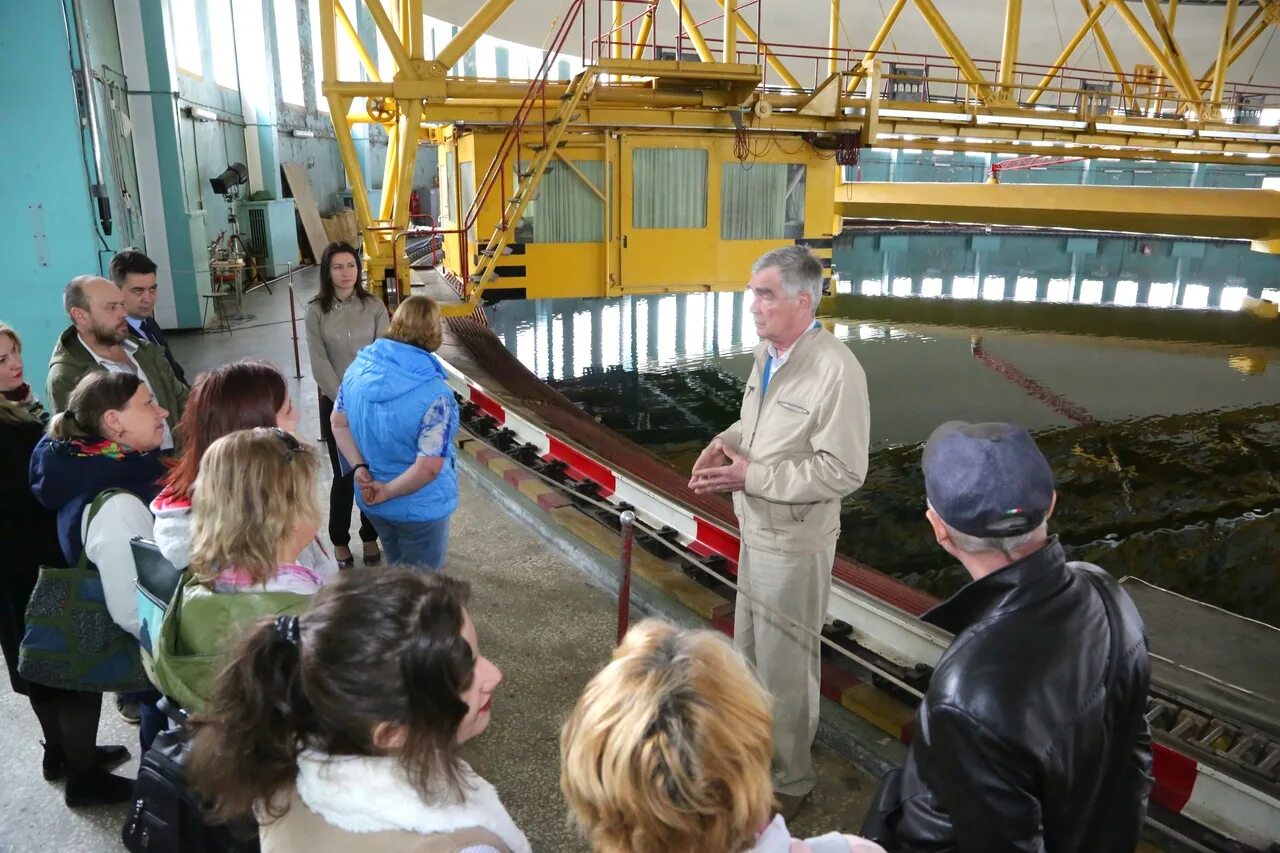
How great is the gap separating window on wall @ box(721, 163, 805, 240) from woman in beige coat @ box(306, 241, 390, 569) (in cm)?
685

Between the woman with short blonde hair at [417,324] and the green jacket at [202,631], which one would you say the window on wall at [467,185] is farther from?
the green jacket at [202,631]

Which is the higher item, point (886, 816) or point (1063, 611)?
point (1063, 611)

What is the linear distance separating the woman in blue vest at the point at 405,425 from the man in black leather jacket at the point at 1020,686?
6.90 feet

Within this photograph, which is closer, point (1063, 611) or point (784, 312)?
point (1063, 611)

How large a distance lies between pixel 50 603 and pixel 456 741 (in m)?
1.69

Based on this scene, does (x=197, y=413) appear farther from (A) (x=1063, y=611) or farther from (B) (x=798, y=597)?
(A) (x=1063, y=611)

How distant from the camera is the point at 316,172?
24547mm

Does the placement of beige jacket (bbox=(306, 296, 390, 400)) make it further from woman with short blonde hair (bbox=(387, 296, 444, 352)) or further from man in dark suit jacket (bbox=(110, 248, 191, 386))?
woman with short blonde hair (bbox=(387, 296, 444, 352))

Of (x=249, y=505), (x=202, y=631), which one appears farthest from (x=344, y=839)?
(x=249, y=505)

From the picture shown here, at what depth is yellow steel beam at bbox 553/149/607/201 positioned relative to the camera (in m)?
9.79

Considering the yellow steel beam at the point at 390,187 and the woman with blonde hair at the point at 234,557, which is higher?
the yellow steel beam at the point at 390,187

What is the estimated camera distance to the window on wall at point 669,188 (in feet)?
33.5

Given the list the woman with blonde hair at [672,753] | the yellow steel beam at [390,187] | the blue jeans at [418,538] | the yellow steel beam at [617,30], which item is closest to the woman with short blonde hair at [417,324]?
the blue jeans at [418,538]

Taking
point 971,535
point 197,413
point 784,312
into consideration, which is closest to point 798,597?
point 784,312
